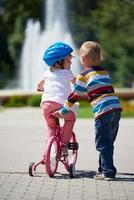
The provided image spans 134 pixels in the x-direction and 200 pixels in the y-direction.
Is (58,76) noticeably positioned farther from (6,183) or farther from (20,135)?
(20,135)

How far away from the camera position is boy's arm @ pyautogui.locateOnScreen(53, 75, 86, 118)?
7641mm

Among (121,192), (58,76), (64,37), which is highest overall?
(64,37)

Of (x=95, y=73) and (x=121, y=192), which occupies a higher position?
(x=95, y=73)

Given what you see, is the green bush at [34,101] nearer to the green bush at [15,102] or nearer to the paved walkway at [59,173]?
the green bush at [15,102]

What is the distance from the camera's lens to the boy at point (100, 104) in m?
7.64

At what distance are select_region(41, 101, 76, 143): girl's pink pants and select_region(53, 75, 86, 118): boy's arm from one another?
0.18 meters

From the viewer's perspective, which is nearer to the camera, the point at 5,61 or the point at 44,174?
the point at 44,174

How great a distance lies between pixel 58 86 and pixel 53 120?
37cm

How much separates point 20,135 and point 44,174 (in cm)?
513

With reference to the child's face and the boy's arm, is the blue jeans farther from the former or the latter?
the child's face

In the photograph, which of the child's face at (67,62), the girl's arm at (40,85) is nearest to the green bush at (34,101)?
the girl's arm at (40,85)

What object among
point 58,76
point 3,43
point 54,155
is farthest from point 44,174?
point 3,43

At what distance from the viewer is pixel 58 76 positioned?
8008 mm

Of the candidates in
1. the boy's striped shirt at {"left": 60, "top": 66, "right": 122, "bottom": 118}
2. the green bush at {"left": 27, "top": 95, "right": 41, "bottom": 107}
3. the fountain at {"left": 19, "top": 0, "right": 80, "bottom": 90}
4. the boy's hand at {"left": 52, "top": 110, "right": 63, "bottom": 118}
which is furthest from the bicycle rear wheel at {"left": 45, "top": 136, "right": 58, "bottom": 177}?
the fountain at {"left": 19, "top": 0, "right": 80, "bottom": 90}
